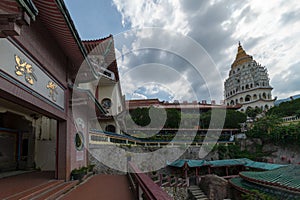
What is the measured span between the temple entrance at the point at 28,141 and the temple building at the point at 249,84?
3833 cm

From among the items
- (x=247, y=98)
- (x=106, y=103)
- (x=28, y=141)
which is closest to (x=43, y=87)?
(x=28, y=141)

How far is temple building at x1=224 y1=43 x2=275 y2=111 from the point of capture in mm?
36781

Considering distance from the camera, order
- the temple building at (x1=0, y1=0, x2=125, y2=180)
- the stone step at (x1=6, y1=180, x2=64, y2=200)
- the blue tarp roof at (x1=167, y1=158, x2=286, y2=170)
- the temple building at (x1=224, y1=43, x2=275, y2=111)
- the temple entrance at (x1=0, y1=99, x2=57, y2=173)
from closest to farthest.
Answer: the temple building at (x1=0, y1=0, x2=125, y2=180)
the stone step at (x1=6, y1=180, x2=64, y2=200)
the temple entrance at (x1=0, y1=99, x2=57, y2=173)
the blue tarp roof at (x1=167, y1=158, x2=286, y2=170)
the temple building at (x1=224, y1=43, x2=275, y2=111)

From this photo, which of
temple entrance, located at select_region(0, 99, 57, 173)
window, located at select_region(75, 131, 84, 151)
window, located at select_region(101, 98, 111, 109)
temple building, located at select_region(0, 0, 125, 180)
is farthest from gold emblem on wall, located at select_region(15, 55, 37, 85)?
window, located at select_region(101, 98, 111, 109)

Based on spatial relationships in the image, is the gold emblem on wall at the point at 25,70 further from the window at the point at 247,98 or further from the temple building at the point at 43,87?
the window at the point at 247,98

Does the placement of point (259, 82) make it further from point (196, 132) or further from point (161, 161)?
point (161, 161)

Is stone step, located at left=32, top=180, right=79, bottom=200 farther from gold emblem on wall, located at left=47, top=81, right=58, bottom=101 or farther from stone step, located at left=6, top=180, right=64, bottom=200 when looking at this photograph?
gold emblem on wall, located at left=47, top=81, right=58, bottom=101

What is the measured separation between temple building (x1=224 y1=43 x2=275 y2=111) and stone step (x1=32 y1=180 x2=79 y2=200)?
39.2 meters

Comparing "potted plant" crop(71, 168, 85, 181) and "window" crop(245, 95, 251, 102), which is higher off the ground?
"window" crop(245, 95, 251, 102)

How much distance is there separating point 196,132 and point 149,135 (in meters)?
6.67

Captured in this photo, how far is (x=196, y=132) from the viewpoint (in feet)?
74.1

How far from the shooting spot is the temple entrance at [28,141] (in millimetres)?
6875

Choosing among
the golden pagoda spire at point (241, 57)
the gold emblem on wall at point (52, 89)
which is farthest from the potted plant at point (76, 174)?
the golden pagoda spire at point (241, 57)

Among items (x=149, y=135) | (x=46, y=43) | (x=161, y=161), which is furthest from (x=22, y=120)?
(x=149, y=135)
